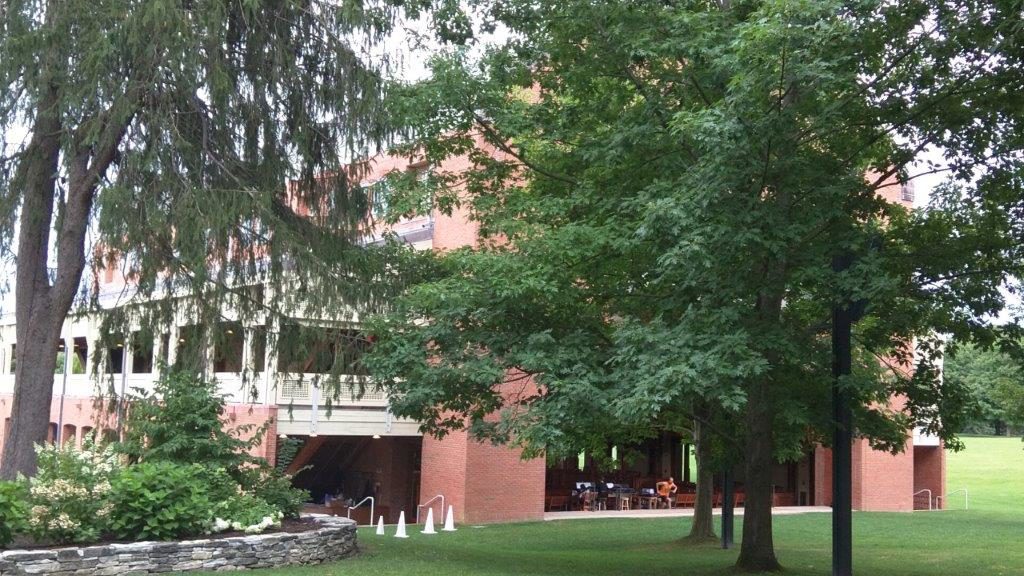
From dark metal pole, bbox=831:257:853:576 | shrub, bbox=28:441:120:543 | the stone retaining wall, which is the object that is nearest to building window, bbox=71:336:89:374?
the stone retaining wall

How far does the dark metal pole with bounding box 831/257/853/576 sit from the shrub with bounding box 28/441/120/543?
29.6 ft

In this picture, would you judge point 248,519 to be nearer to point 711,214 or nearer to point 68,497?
point 68,497

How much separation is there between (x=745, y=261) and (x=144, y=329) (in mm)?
9546

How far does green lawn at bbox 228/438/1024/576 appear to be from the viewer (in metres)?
16.5

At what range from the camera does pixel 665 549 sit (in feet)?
71.1

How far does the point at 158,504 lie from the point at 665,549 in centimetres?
1113

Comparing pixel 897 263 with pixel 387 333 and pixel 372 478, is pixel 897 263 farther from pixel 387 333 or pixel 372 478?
pixel 372 478

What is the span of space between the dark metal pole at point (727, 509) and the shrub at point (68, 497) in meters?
11.1

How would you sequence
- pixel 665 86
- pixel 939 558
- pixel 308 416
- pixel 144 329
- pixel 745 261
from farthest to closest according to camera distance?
pixel 308 416 → pixel 939 558 → pixel 144 329 → pixel 665 86 → pixel 745 261

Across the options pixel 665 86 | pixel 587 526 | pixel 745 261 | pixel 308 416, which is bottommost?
pixel 587 526

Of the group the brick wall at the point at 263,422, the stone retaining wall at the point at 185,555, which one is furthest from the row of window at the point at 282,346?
the brick wall at the point at 263,422

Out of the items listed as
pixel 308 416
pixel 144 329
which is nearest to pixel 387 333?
pixel 144 329

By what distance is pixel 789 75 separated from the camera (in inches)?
460

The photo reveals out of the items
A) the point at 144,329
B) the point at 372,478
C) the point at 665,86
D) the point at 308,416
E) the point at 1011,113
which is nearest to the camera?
the point at 1011,113
